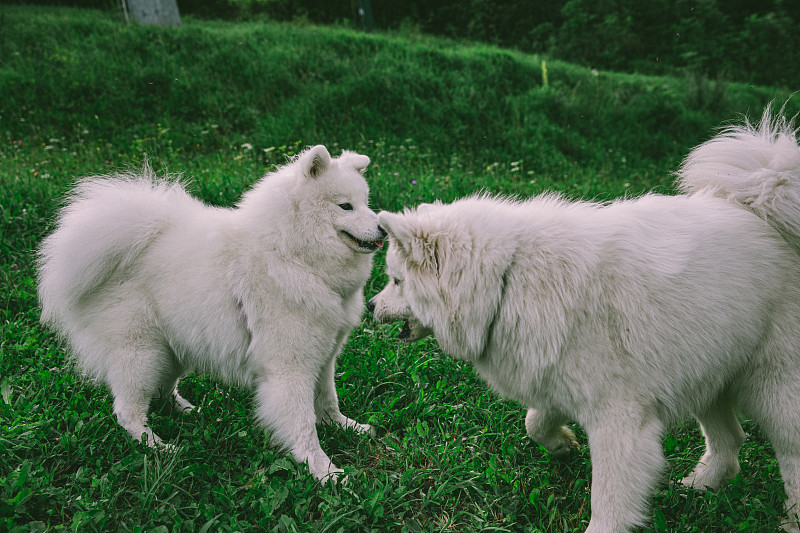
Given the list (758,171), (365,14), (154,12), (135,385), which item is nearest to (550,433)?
(758,171)

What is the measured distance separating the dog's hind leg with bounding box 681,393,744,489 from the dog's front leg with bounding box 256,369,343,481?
208 cm

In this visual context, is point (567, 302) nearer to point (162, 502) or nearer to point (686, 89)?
point (162, 502)

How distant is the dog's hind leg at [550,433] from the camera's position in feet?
9.84

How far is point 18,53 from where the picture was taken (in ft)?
29.2

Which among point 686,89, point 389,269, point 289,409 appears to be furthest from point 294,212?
point 686,89

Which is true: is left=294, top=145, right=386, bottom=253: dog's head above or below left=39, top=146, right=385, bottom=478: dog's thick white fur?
above

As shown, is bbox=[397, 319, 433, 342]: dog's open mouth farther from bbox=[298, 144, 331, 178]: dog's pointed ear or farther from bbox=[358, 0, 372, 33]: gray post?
bbox=[358, 0, 372, 33]: gray post

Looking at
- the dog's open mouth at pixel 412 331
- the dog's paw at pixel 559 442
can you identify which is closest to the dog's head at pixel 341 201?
the dog's open mouth at pixel 412 331

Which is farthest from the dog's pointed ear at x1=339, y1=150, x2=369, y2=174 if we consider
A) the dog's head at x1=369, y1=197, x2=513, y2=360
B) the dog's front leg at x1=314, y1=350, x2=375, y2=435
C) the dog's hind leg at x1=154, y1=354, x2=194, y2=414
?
the dog's hind leg at x1=154, y1=354, x2=194, y2=414

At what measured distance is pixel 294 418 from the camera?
284 centimetres

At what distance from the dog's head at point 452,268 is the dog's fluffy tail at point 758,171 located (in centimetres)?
131

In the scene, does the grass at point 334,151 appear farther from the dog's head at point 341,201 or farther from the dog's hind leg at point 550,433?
the dog's head at point 341,201

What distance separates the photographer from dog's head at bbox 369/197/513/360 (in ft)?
8.29

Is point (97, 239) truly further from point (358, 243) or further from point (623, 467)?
point (623, 467)
